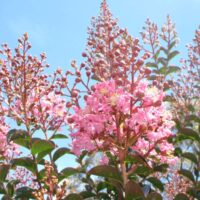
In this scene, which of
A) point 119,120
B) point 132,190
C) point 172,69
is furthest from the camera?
point 172,69

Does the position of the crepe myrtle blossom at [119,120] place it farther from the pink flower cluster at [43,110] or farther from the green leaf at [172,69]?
the green leaf at [172,69]

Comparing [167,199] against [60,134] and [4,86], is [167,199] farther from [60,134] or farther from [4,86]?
[4,86]

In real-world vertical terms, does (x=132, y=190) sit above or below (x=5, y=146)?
below

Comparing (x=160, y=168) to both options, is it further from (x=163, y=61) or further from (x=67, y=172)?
(x=163, y=61)

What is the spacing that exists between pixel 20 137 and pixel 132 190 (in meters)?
0.93

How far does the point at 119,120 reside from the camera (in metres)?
1.92

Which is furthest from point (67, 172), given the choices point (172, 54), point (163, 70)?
point (172, 54)

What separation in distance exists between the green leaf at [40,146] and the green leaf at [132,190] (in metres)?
0.66

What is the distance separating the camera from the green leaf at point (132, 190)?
1774mm

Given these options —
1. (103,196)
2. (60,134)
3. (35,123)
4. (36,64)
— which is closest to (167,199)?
(103,196)

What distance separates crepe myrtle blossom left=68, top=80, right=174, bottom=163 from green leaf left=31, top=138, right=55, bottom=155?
11.1 inches

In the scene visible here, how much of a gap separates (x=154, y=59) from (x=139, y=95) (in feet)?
5.11

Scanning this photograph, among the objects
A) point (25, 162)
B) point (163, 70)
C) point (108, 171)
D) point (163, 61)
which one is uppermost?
point (163, 61)

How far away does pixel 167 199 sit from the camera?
2.96 m
